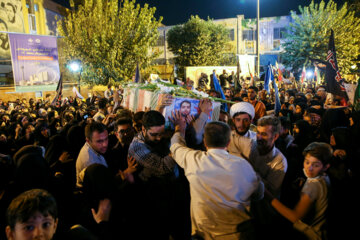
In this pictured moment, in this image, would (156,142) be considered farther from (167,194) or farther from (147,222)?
(147,222)

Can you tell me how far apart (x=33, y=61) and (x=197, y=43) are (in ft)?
67.4

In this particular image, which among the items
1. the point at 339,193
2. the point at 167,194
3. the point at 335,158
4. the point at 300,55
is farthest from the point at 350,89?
the point at 300,55

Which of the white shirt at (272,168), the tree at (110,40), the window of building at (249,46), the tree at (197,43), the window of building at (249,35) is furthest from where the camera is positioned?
the window of building at (249,46)

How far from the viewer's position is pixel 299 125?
15.6ft

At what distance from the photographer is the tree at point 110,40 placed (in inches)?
745

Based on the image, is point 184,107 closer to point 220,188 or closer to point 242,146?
point 242,146

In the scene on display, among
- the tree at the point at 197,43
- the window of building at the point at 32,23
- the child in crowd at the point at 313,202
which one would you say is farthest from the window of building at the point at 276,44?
the child in crowd at the point at 313,202

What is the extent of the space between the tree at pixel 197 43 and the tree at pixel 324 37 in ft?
29.7

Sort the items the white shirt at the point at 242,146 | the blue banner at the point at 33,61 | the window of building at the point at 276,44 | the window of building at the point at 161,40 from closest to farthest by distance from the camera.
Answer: the white shirt at the point at 242,146
the blue banner at the point at 33,61
the window of building at the point at 276,44
the window of building at the point at 161,40

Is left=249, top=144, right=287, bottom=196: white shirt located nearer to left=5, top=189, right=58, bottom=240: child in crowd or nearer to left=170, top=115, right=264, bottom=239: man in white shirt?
left=170, top=115, right=264, bottom=239: man in white shirt

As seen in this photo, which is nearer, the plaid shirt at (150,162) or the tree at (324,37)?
the plaid shirt at (150,162)

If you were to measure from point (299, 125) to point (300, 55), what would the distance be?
25.4 metres

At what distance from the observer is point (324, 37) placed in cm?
2558

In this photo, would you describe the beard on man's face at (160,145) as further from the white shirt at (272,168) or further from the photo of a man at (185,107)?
the white shirt at (272,168)
